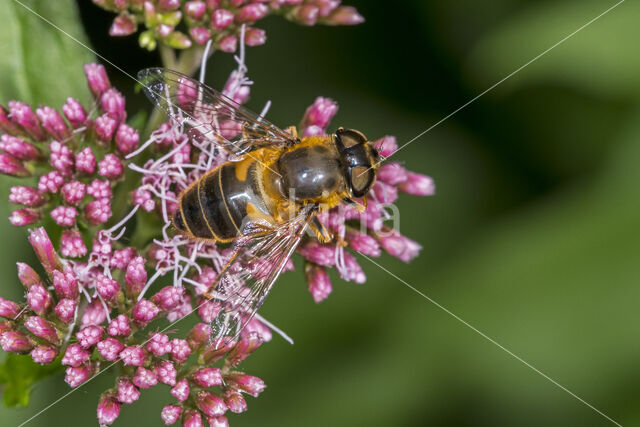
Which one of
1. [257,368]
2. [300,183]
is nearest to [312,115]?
[300,183]

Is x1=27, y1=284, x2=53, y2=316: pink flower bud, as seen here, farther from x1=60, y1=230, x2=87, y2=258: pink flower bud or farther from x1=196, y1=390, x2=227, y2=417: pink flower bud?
x1=196, y1=390, x2=227, y2=417: pink flower bud

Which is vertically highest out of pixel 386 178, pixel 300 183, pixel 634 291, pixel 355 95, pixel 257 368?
pixel 355 95

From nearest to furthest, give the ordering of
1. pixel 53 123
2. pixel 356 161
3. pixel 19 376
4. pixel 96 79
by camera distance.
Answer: pixel 356 161 → pixel 19 376 → pixel 53 123 → pixel 96 79

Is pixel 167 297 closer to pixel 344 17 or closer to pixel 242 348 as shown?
pixel 242 348

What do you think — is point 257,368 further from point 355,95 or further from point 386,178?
point 355,95

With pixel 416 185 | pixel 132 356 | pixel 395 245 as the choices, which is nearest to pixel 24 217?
pixel 132 356

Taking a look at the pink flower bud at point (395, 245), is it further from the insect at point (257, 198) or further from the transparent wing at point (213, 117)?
the transparent wing at point (213, 117)

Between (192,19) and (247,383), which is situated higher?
(192,19)
